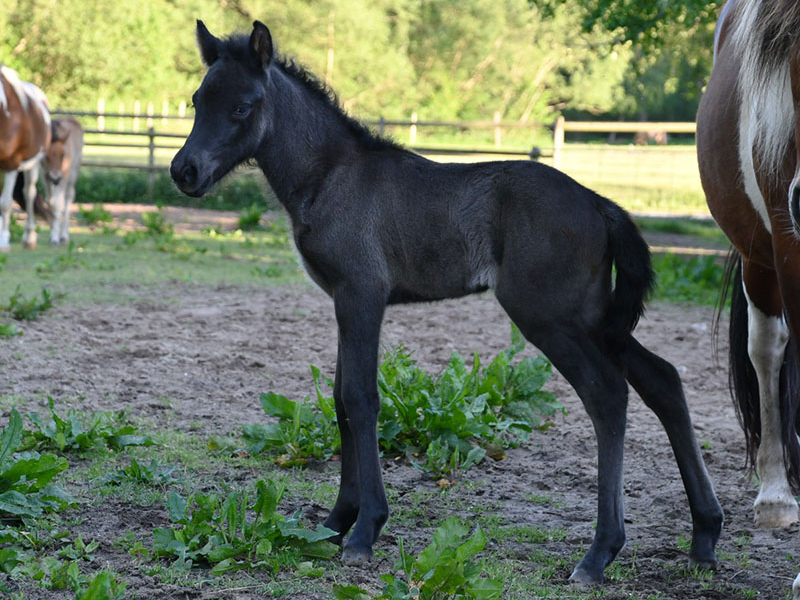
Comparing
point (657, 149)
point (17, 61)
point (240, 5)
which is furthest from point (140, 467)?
point (240, 5)

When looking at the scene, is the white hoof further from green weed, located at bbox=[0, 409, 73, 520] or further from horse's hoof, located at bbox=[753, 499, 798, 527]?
green weed, located at bbox=[0, 409, 73, 520]

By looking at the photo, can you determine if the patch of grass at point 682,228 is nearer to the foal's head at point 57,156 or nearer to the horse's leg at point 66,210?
the horse's leg at point 66,210

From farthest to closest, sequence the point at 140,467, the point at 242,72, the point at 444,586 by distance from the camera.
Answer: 1. the point at 140,467
2. the point at 242,72
3. the point at 444,586

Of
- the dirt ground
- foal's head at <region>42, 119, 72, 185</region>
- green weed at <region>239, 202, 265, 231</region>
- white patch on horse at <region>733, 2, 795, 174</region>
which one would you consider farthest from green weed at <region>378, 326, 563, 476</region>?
green weed at <region>239, 202, 265, 231</region>

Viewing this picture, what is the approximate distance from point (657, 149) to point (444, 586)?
21857 millimetres

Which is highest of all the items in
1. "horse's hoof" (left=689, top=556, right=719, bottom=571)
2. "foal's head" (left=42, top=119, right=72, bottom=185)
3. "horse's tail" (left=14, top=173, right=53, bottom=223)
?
"foal's head" (left=42, top=119, right=72, bottom=185)

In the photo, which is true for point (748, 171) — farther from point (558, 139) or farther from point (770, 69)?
point (558, 139)

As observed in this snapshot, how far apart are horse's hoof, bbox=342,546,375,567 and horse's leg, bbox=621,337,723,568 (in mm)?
1164

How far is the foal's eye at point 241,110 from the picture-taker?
3441 mm

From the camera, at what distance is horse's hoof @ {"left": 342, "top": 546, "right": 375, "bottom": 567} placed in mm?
3213

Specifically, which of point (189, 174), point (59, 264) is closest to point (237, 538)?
point (189, 174)

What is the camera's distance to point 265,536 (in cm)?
319

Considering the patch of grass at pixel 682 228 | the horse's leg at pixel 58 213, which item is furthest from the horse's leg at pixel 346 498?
the patch of grass at pixel 682 228

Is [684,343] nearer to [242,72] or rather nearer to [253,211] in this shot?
[242,72]
